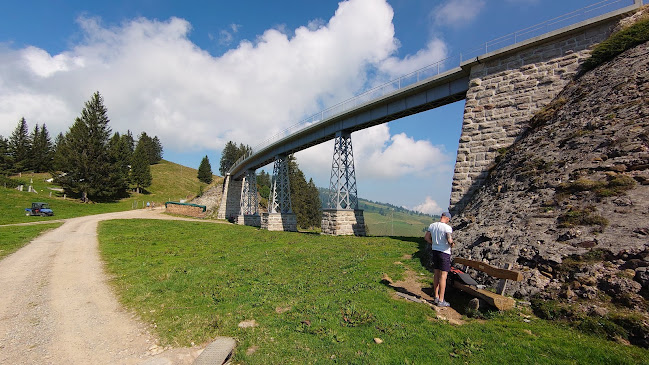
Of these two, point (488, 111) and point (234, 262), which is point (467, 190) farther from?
point (234, 262)

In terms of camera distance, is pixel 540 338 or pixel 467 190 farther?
pixel 467 190

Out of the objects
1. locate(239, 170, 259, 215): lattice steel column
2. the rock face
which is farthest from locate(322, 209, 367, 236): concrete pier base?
locate(239, 170, 259, 215): lattice steel column

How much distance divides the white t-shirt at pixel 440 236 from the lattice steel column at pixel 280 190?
88.5 ft

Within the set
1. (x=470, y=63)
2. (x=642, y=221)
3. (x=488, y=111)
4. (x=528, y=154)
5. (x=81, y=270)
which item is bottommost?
(x=81, y=270)

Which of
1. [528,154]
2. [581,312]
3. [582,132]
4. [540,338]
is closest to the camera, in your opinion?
[540,338]

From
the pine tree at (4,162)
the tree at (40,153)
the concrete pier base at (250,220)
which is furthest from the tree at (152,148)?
the concrete pier base at (250,220)

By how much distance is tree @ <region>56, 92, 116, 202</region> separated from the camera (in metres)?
50.2

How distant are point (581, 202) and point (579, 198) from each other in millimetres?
263

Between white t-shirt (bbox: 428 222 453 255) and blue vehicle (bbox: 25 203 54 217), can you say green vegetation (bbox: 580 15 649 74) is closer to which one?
white t-shirt (bbox: 428 222 453 255)

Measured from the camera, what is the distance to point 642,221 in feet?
21.3

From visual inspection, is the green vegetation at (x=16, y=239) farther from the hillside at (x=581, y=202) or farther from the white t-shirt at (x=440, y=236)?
the hillside at (x=581, y=202)

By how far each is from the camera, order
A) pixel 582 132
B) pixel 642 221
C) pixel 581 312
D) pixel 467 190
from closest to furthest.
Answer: pixel 581 312, pixel 642 221, pixel 582 132, pixel 467 190

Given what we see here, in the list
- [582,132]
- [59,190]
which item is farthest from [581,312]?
[59,190]

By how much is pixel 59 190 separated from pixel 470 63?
234 feet
